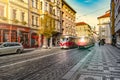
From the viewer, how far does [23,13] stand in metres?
32.7

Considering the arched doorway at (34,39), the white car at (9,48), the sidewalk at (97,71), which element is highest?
the arched doorway at (34,39)

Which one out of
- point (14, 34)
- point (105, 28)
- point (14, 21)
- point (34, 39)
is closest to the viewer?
point (14, 21)

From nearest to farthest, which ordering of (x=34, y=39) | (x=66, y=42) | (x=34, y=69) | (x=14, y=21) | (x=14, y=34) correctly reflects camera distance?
(x=34, y=69), (x=14, y=21), (x=14, y=34), (x=66, y=42), (x=34, y=39)

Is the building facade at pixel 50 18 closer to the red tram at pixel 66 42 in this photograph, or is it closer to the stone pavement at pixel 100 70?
the red tram at pixel 66 42

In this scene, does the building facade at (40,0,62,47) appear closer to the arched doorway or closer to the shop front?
the arched doorway

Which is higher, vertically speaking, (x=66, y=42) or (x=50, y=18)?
(x=50, y=18)

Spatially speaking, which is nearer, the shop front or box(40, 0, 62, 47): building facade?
the shop front

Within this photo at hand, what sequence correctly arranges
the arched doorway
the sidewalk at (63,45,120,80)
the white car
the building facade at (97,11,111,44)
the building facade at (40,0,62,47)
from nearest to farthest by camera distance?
the sidewalk at (63,45,120,80)
the white car
the arched doorway
the building facade at (40,0,62,47)
the building facade at (97,11,111,44)

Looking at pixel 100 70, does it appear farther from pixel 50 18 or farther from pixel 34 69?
pixel 50 18

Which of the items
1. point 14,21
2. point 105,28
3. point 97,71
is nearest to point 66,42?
point 14,21

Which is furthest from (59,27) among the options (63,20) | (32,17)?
(32,17)

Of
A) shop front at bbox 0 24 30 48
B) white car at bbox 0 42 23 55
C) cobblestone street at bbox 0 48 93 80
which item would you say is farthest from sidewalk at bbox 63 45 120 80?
shop front at bbox 0 24 30 48

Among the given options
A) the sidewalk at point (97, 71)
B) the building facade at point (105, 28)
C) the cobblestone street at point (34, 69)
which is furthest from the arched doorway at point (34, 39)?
the building facade at point (105, 28)

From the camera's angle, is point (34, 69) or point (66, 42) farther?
point (66, 42)
